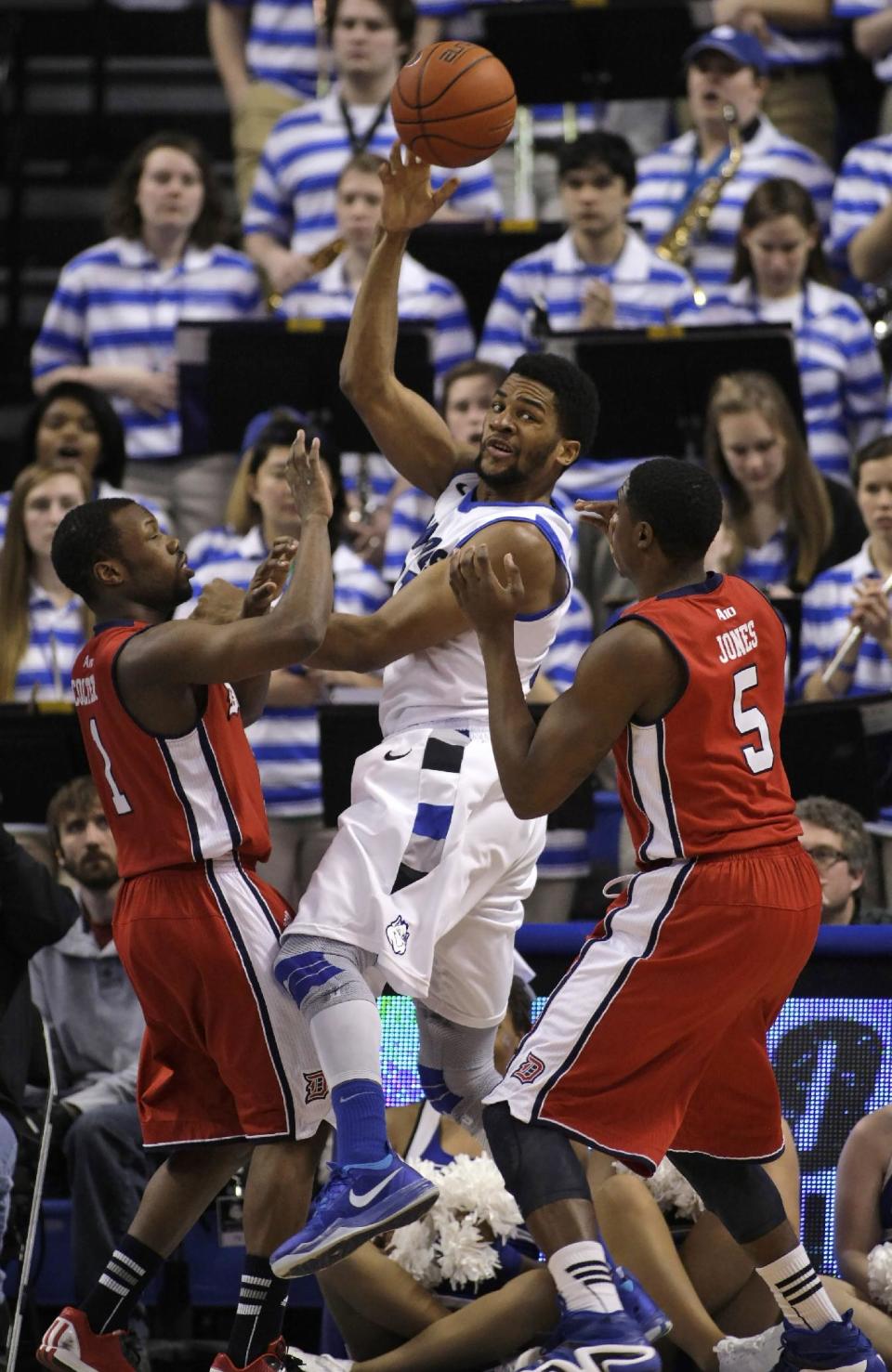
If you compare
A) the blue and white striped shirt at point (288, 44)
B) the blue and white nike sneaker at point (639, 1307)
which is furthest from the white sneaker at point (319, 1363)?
the blue and white striped shirt at point (288, 44)

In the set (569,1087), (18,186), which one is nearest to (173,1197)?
(569,1087)

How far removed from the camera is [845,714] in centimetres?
692

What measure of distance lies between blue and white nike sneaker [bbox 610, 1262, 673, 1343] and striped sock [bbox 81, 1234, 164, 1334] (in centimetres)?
113

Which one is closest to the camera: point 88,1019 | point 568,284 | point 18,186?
point 88,1019

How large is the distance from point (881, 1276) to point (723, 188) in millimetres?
6206

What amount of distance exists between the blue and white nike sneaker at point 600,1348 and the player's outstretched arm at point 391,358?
2.28 metres

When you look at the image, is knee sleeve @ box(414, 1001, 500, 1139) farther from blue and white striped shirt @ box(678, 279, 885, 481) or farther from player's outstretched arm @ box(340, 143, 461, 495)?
blue and white striped shirt @ box(678, 279, 885, 481)

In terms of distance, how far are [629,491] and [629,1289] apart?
5.83 feet

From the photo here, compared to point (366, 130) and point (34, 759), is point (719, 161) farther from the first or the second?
point (34, 759)

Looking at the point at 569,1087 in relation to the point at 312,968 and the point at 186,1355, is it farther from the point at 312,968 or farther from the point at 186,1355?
the point at 186,1355

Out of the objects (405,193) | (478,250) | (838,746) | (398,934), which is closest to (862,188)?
(478,250)

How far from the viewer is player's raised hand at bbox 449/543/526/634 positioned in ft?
15.3

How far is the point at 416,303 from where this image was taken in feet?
31.3

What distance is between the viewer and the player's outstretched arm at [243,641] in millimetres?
4832
